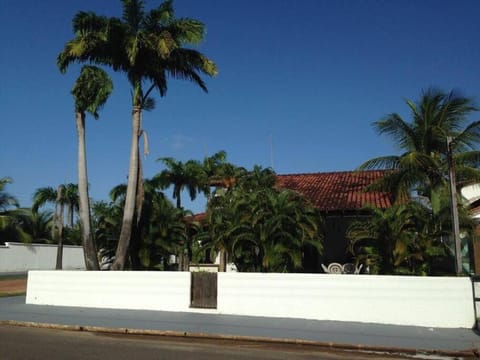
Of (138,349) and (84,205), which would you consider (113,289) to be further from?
(138,349)

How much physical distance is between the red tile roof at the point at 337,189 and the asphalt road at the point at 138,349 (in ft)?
29.4

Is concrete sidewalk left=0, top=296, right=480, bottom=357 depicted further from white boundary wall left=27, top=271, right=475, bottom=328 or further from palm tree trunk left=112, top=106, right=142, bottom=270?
palm tree trunk left=112, top=106, right=142, bottom=270

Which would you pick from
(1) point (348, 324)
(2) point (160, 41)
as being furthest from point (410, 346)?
(2) point (160, 41)

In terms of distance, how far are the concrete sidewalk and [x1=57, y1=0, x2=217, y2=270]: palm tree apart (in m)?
4.10

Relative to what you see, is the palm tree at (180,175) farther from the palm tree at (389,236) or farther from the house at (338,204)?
the palm tree at (389,236)

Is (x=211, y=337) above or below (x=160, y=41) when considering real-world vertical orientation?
below

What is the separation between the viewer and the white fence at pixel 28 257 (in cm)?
3428

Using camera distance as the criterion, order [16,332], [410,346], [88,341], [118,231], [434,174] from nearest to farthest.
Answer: [410,346], [88,341], [16,332], [434,174], [118,231]

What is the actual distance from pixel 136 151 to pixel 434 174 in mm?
11099

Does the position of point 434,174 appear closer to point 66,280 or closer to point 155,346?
point 155,346

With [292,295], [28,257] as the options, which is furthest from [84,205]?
[28,257]

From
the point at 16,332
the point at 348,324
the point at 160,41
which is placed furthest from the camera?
the point at 160,41

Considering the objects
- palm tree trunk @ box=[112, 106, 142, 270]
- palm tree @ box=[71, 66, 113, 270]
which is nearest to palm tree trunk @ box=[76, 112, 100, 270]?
palm tree @ box=[71, 66, 113, 270]

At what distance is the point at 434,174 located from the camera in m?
14.9
